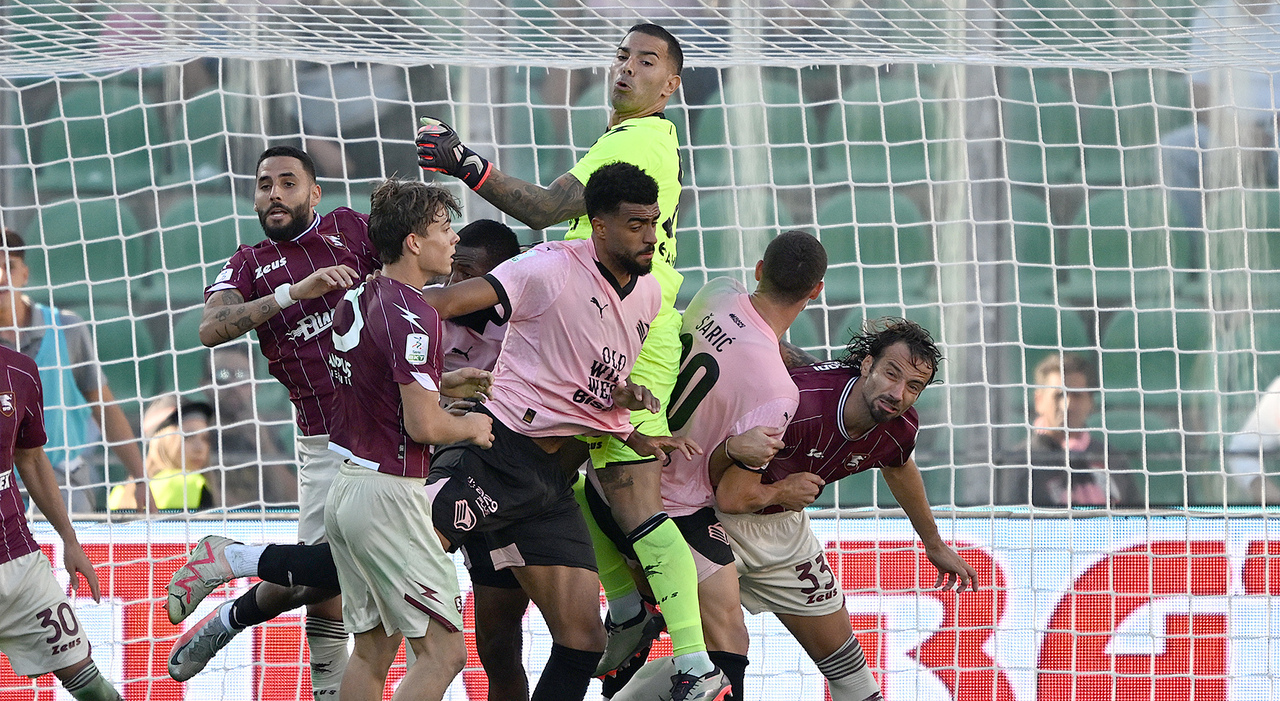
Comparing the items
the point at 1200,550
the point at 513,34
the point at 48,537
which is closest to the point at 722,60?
the point at 513,34

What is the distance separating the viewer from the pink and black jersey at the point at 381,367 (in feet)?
11.3

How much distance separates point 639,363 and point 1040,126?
Result: 483 centimetres

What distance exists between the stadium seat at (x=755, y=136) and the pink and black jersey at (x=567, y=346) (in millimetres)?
4060

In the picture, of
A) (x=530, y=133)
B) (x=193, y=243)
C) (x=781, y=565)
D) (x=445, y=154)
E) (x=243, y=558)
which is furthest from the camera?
(x=193, y=243)

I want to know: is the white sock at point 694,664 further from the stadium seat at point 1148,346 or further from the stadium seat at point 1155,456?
the stadium seat at point 1148,346

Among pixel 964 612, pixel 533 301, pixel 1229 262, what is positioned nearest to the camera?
pixel 533 301

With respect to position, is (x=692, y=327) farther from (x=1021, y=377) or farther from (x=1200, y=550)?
(x=1021, y=377)

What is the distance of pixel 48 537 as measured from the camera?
5.82 metres

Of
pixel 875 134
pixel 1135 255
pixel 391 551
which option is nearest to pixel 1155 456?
pixel 1135 255

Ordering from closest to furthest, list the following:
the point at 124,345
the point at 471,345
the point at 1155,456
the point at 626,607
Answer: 1. the point at 471,345
2. the point at 626,607
3. the point at 1155,456
4. the point at 124,345

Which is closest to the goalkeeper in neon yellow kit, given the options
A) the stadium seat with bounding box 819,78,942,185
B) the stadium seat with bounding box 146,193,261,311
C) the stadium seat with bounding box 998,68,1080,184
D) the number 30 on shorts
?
the number 30 on shorts

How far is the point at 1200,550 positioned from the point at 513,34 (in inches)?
151

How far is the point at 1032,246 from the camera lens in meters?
8.30

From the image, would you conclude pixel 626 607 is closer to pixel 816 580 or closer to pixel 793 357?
pixel 816 580
